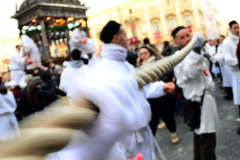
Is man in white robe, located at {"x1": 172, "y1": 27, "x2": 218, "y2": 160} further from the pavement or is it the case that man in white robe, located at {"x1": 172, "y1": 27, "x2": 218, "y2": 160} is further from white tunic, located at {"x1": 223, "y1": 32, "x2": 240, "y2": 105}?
white tunic, located at {"x1": 223, "y1": 32, "x2": 240, "y2": 105}

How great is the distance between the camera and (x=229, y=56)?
15.9 ft

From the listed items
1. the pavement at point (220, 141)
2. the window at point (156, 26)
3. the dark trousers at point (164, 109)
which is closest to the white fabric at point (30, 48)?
the pavement at point (220, 141)

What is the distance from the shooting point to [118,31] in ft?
7.20

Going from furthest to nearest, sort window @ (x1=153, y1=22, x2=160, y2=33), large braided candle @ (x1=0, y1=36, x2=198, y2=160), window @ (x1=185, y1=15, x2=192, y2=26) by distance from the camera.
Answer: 1. window @ (x1=153, y1=22, x2=160, y2=33)
2. window @ (x1=185, y1=15, x2=192, y2=26)
3. large braided candle @ (x1=0, y1=36, x2=198, y2=160)

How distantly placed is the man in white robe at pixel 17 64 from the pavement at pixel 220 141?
7.03 meters

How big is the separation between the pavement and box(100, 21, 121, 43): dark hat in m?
2.68

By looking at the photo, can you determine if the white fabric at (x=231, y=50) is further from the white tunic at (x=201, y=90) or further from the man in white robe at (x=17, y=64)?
the man in white robe at (x=17, y=64)

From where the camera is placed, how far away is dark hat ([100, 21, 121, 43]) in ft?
7.09

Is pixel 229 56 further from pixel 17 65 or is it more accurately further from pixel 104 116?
pixel 17 65

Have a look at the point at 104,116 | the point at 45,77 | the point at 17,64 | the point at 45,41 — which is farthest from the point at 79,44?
the point at 104,116

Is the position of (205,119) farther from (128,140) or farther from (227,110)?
(227,110)

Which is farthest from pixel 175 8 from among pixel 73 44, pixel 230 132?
pixel 230 132

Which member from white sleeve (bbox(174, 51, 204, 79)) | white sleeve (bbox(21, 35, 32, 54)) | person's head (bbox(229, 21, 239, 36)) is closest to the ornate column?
white sleeve (bbox(21, 35, 32, 54))

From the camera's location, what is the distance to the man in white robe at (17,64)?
10.2m
